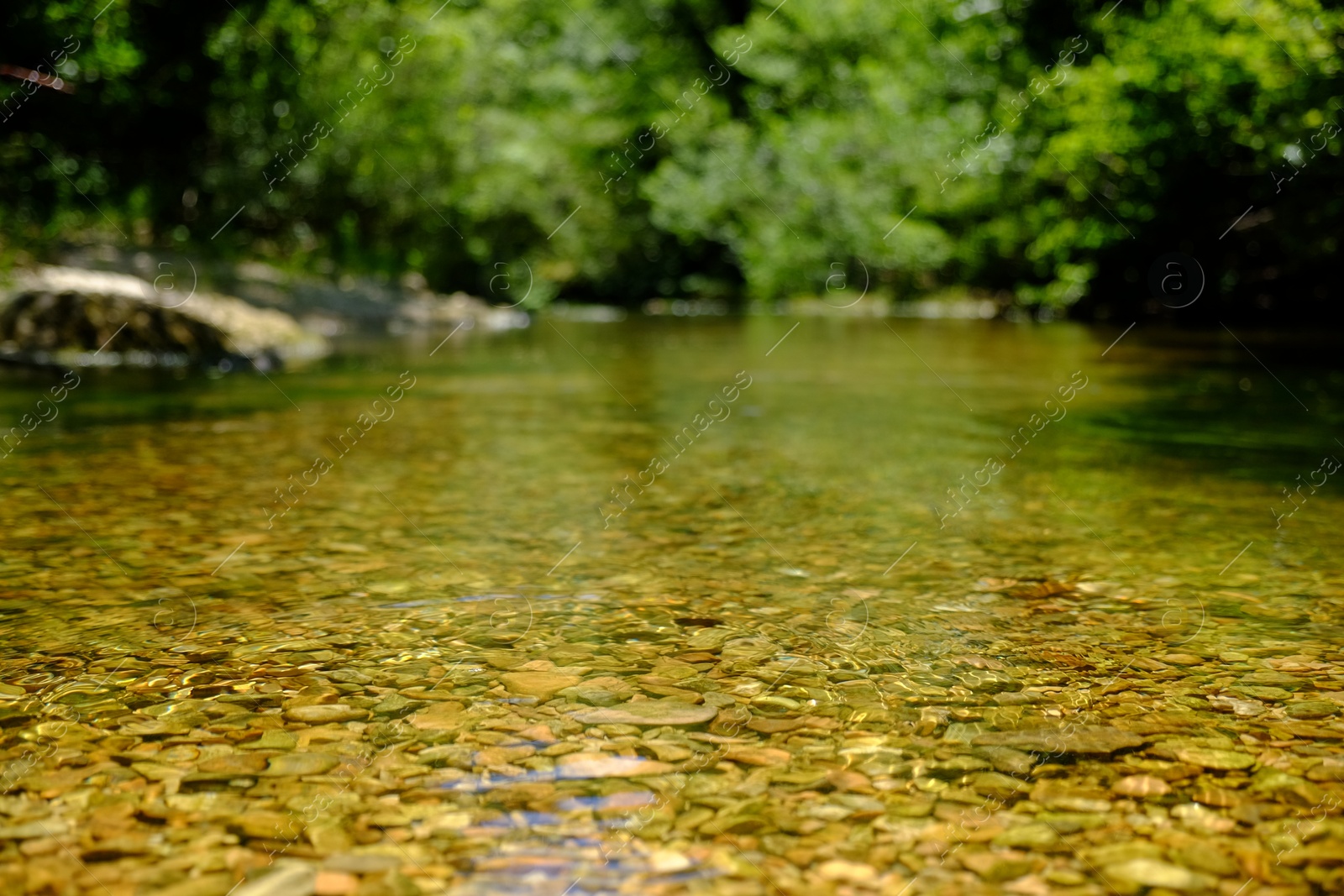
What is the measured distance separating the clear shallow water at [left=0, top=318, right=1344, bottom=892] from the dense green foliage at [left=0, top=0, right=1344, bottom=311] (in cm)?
937

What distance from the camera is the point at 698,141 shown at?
124ft

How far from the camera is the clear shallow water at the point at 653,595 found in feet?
9.02

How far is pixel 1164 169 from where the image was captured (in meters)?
20.4

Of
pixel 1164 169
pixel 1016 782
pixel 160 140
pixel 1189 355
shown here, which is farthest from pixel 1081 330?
pixel 1016 782

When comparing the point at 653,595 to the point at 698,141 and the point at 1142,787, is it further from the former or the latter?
the point at 698,141

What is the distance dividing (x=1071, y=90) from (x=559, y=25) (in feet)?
80.6

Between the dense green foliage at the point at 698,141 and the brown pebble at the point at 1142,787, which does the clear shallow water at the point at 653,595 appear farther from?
the dense green foliage at the point at 698,141

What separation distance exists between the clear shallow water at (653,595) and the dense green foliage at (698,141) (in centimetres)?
937

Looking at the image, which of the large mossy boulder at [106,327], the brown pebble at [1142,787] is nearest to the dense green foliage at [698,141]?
the large mossy boulder at [106,327]

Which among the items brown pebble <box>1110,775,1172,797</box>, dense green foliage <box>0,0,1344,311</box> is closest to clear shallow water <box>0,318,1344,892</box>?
brown pebble <box>1110,775,1172,797</box>

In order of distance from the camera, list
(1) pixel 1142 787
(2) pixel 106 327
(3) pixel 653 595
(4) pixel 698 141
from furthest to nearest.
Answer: (4) pixel 698 141 < (2) pixel 106 327 < (3) pixel 653 595 < (1) pixel 1142 787

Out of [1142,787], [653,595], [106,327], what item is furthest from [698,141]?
[1142,787]

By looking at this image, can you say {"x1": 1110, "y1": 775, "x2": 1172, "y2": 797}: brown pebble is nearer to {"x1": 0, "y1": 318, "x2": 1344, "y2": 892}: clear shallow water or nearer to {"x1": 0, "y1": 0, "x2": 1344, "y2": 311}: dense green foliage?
{"x1": 0, "y1": 318, "x2": 1344, "y2": 892}: clear shallow water

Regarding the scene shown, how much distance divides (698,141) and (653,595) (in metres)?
35.2
